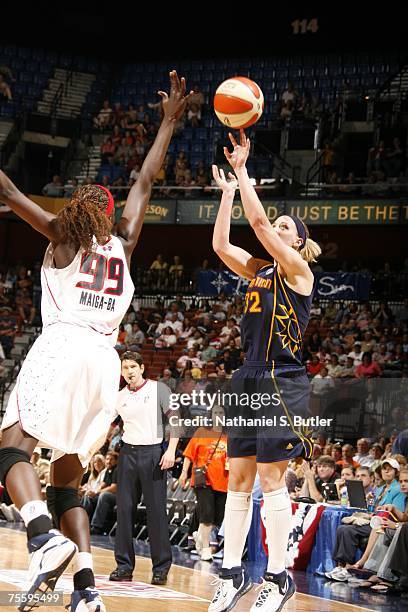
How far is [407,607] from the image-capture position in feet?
26.5

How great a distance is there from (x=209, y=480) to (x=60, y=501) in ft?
22.8

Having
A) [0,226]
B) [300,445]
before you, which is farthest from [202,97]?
[300,445]

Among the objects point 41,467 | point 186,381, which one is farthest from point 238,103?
point 186,381

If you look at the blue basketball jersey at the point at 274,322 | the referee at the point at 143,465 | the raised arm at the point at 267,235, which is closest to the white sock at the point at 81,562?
the blue basketball jersey at the point at 274,322

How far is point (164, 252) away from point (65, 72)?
7.46m

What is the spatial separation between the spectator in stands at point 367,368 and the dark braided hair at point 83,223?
35.9ft

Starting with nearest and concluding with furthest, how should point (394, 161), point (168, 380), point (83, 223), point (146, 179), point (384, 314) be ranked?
point (83, 223) → point (146, 179) → point (168, 380) → point (384, 314) → point (394, 161)

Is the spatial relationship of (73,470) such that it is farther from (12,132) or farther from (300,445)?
(12,132)

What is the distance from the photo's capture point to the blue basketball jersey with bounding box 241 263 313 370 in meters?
5.58

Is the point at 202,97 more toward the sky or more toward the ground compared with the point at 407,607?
more toward the sky

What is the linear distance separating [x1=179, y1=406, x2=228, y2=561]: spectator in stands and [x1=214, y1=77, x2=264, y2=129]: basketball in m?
5.31

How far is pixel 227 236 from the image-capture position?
19.7 feet

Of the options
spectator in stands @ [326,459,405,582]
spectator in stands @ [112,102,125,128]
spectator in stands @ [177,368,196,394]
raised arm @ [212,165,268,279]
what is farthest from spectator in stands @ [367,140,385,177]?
raised arm @ [212,165,268,279]

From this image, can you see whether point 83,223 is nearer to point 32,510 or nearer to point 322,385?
point 32,510
